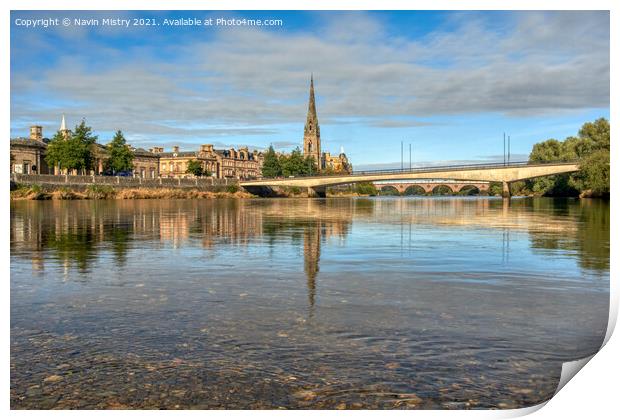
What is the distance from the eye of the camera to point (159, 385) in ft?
15.3

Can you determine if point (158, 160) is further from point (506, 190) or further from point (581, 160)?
point (581, 160)

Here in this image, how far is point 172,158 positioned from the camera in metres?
152

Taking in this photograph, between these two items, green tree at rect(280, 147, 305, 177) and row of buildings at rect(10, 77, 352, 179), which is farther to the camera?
green tree at rect(280, 147, 305, 177)

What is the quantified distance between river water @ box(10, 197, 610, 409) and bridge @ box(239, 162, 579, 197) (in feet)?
242

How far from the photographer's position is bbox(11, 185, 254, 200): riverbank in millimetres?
60594

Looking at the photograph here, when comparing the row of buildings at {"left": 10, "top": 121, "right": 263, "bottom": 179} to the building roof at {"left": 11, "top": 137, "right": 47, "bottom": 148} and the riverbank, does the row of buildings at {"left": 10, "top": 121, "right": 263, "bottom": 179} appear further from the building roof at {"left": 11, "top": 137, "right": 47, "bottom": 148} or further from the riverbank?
the riverbank

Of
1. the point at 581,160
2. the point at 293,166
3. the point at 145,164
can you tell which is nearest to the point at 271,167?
the point at 293,166

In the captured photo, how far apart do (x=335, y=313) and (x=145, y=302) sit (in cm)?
267

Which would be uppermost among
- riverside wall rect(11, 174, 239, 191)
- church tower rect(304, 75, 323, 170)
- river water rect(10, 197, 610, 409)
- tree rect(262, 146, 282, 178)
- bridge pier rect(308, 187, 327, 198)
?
church tower rect(304, 75, 323, 170)

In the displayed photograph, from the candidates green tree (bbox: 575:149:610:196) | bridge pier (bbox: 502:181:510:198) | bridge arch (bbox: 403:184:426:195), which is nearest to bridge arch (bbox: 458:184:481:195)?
bridge arch (bbox: 403:184:426:195)

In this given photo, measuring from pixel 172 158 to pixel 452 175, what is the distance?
8505 cm
